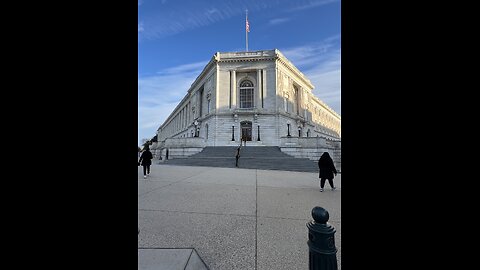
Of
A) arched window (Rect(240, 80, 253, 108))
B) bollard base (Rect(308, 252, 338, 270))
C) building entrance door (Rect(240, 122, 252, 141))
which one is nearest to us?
bollard base (Rect(308, 252, 338, 270))

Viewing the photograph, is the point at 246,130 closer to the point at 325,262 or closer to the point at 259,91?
the point at 259,91

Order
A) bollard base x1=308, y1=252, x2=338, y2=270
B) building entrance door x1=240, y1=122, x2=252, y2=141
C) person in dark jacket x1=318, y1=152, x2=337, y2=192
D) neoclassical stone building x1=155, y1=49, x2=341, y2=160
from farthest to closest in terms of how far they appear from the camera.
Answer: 1. building entrance door x1=240, y1=122, x2=252, y2=141
2. neoclassical stone building x1=155, y1=49, x2=341, y2=160
3. person in dark jacket x1=318, y1=152, x2=337, y2=192
4. bollard base x1=308, y1=252, x2=338, y2=270

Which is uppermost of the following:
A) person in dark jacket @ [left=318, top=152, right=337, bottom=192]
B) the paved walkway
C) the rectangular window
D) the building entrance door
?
the rectangular window

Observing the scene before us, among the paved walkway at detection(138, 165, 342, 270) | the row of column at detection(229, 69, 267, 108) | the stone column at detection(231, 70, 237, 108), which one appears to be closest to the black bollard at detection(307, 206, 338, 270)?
the paved walkway at detection(138, 165, 342, 270)

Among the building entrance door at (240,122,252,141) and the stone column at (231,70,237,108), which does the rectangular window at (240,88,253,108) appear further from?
the building entrance door at (240,122,252,141)

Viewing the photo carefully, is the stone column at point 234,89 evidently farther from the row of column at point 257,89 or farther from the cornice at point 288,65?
the cornice at point 288,65

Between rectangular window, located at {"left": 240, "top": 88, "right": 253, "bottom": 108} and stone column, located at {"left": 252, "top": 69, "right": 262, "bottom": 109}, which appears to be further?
rectangular window, located at {"left": 240, "top": 88, "right": 253, "bottom": 108}

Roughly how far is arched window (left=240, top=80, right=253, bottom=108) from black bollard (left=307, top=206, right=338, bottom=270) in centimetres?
3003

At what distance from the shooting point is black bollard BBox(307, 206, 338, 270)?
186 centimetres

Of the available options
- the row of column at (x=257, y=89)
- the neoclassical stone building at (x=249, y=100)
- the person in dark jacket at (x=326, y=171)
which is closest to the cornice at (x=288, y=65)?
the neoclassical stone building at (x=249, y=100)

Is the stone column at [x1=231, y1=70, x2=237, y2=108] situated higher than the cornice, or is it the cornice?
the cornice
